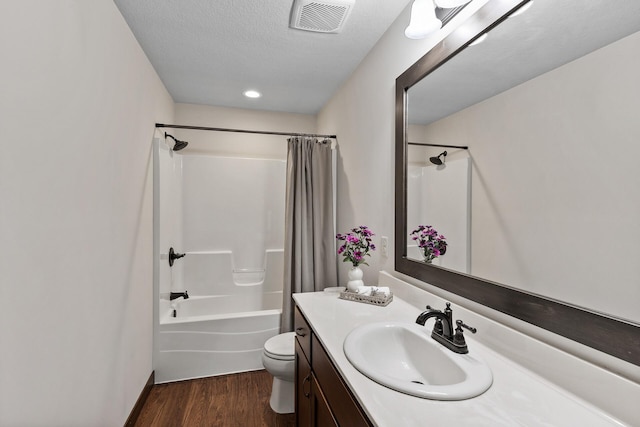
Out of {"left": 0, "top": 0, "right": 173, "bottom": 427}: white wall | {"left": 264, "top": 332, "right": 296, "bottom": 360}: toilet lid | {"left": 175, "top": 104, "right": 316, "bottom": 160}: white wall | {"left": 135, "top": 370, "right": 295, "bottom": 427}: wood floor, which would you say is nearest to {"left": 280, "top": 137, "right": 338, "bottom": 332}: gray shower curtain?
{"left": 264, "top": 332, "right": 296, "bottom": 360}: toilet lid

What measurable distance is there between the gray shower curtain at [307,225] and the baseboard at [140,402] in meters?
1.01

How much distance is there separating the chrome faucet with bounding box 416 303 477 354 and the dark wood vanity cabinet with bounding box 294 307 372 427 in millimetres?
370

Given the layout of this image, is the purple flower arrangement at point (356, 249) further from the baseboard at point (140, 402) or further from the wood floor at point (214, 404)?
the baseboard at point (140, 402)

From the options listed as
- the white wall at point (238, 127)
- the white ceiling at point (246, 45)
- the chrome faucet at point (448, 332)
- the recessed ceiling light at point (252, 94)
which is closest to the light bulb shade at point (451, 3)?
the white ceiling at point (246, 45)

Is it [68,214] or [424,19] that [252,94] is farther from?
[68,214]

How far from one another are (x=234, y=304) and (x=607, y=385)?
10.0ft

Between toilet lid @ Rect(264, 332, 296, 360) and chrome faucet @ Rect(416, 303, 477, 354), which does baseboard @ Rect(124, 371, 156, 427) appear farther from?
chrome faucet @ Rect(416, 303, 477, 354)

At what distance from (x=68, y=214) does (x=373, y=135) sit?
1.67 meters

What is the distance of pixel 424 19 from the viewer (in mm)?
1292

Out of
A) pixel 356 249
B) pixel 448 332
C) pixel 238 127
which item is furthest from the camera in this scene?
pixel 238 127

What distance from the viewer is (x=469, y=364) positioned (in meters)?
0.92

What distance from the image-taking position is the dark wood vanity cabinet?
0.90m

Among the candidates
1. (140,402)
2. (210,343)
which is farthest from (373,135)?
(140,402)

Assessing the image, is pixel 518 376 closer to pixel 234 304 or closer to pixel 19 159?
pixel 19 159
